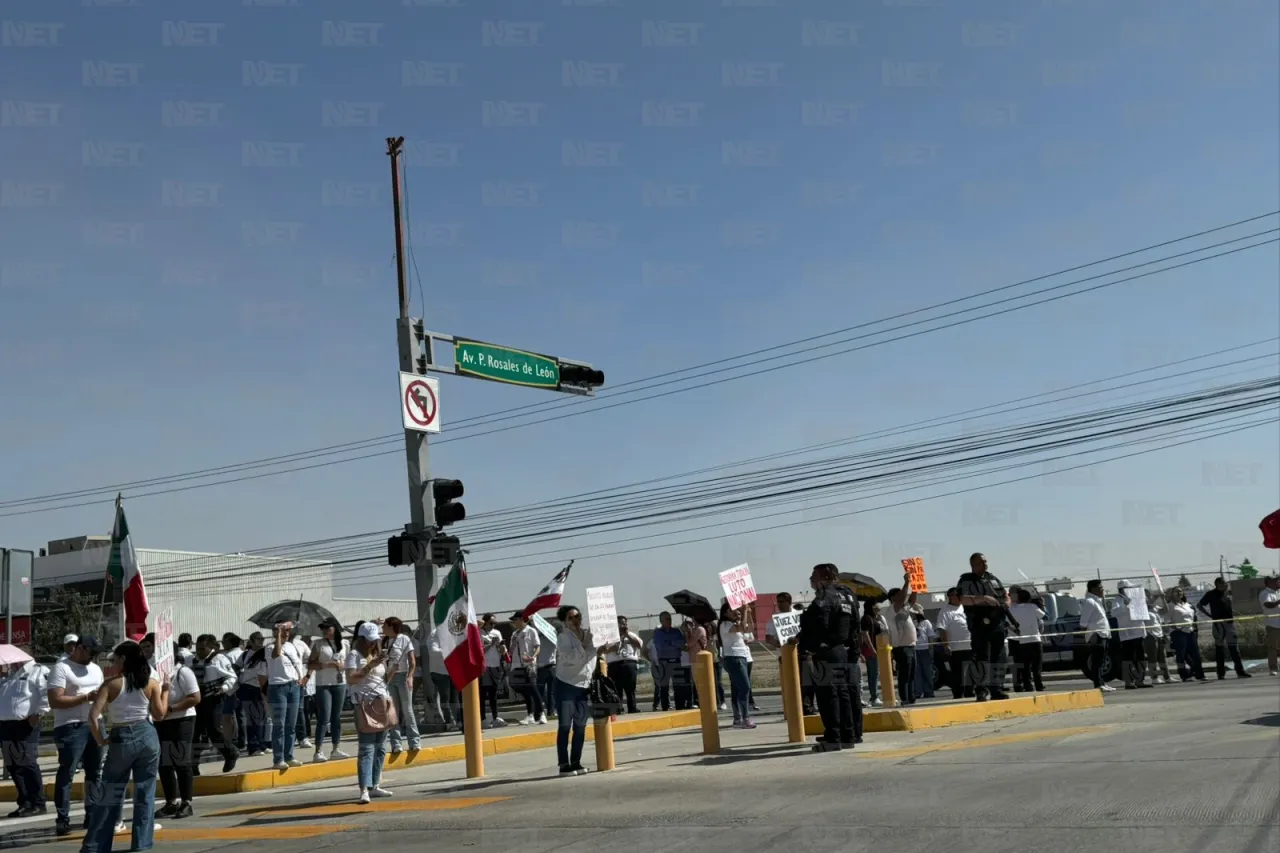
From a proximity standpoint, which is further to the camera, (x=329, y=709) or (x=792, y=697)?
(x=329, y=709)

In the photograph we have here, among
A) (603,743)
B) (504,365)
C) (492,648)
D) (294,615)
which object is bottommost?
(603,743)

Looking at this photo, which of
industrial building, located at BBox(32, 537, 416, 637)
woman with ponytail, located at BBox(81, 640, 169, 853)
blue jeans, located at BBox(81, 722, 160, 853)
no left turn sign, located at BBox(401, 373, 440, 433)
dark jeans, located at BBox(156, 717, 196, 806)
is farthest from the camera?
industrial building, located at BBox(32, 537, 416, 637)

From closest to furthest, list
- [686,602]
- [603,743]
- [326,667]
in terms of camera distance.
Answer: [603,743], [326,667], [686,602]

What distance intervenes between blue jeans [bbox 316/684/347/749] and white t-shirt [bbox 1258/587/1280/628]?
1482cm

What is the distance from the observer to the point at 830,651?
1203cm

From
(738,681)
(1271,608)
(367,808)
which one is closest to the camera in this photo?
(367,808)

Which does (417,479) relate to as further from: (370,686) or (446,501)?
(370,686)

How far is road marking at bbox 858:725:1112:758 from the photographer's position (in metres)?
11.8

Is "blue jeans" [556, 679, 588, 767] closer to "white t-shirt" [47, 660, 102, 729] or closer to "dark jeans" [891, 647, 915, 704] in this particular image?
"white t-shirt" [47, 660, 102, 729]

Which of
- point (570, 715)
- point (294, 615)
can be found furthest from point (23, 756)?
point (294, 615)

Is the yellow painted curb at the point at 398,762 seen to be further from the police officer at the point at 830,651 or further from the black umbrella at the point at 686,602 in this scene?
the black umbrella at the point at 686,602

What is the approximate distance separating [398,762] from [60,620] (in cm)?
4083

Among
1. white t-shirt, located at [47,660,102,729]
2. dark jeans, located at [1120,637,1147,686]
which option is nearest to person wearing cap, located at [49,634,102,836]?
white t-shirt, located at [47,660,102,729]

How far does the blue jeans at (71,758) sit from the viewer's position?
11.6m
